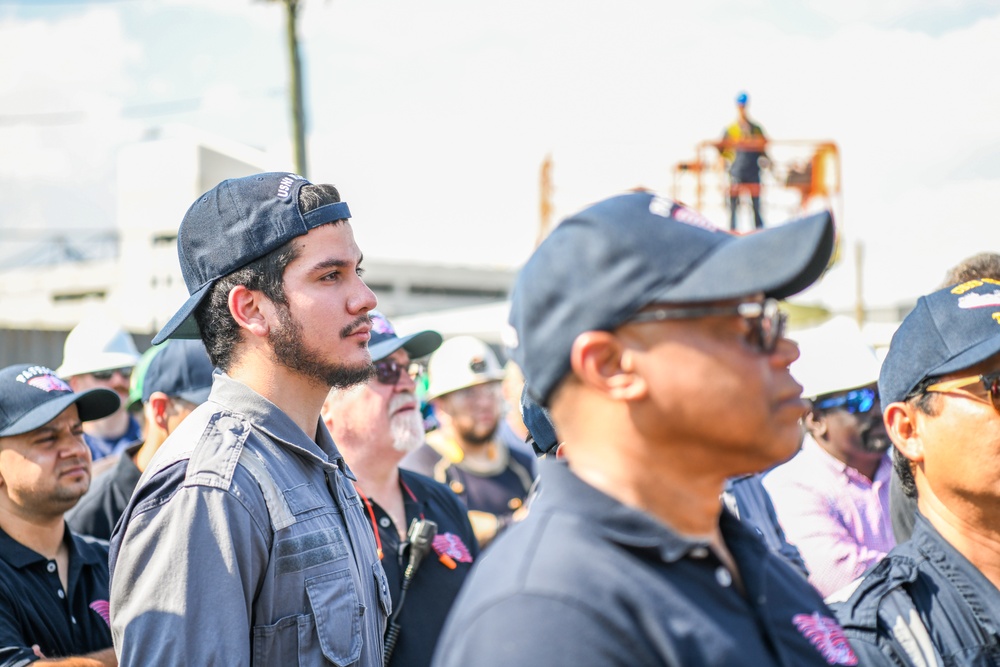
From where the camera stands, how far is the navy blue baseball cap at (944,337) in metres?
2.46

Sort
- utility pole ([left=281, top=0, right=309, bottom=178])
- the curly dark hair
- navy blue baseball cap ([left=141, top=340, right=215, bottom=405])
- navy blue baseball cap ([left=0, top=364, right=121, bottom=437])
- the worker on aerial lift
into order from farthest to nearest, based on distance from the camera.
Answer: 1. the worker on aerial lift
2. utility pole ([left=281, top=0, right=309, bottom=178])
3. navy blue baseball cap ([left=141, top=340, right=215, bottom=405])
4. navy blue baseball cap ([left=0, top=364, right=121, bottom=437])
5. the curly dark hair

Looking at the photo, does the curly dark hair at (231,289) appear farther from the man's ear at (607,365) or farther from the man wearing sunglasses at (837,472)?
the man wearing sunglasses at (837,472)

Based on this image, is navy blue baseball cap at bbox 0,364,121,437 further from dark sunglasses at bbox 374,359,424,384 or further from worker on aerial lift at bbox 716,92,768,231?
worker on aerial lift at bbox 716,92,768,231

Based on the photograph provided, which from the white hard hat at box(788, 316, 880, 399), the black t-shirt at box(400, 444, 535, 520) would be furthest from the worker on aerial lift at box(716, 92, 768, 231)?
the white hard hat at box(788, 316, 880, 399)

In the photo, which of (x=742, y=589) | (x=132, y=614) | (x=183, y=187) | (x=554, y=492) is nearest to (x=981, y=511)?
(x=742, y=589)

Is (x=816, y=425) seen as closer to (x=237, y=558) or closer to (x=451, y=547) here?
(x=451, y=547)

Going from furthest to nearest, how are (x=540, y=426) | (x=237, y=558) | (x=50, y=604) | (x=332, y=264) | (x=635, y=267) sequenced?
(x=50, y=604) → (x=540, y=426) → (x=332, y=264) → (x=237, y=558) → (x=635, y=267)

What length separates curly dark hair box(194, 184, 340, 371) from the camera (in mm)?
2658

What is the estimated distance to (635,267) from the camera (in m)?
1.47

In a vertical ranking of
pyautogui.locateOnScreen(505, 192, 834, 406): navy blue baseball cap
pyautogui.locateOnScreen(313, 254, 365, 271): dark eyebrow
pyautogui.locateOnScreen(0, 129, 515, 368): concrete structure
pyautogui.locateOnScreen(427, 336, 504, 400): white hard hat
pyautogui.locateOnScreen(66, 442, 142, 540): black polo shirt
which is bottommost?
pyautogui.locateOnScreen(0, 129, 515, 368): concrete structure

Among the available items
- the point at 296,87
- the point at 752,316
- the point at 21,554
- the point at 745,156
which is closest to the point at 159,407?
the point at 21,554

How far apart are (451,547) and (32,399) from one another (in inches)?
71.0

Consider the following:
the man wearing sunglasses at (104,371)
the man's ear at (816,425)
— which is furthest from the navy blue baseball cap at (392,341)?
the man wearing sunglasses at (104,371)

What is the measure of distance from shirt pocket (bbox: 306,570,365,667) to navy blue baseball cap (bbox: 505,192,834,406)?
104 cm
